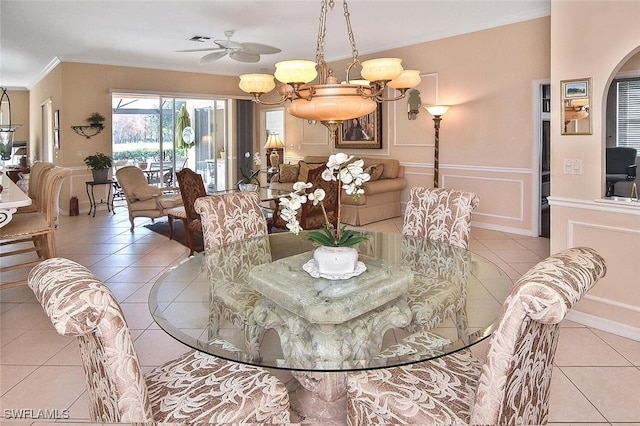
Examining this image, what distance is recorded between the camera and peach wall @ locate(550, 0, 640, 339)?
109 inches

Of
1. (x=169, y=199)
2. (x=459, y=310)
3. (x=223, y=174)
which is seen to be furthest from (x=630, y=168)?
(x=223, y=174)

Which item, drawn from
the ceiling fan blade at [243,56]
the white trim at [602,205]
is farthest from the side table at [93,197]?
the white trim at [602,205]

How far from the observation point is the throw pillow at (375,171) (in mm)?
6656

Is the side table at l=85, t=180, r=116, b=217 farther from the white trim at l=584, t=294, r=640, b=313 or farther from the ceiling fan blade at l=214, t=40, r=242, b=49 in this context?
the white trim at l=584, t=294, r=640, b=313

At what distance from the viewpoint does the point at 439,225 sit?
2.80 m

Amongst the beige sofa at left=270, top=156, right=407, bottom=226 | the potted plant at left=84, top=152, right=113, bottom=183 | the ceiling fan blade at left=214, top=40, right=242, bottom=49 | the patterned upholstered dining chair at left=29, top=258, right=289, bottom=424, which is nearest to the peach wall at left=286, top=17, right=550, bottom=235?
the beige sofa at left=270, top=156, right=407, bottom=226

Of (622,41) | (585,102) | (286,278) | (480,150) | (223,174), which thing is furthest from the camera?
(223,174)

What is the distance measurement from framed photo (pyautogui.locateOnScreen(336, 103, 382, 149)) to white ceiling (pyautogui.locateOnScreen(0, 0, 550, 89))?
3.68 feet

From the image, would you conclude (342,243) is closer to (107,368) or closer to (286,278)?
(286,278)

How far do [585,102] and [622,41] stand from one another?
16.0 inches

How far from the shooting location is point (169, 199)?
20.5 feet

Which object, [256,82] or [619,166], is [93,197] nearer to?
[256,82]

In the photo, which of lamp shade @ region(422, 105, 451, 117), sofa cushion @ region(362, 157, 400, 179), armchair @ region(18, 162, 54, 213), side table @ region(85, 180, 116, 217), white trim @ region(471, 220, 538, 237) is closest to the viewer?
armchair @ region(18, 162, 54, 213)

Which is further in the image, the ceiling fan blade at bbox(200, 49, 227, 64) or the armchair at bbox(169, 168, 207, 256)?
the ceiling fan blade at bbox(200, 49, 227, 64)
